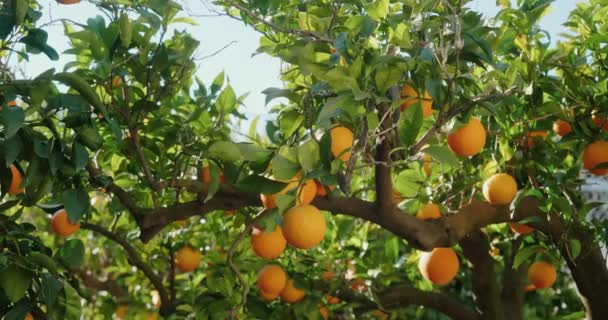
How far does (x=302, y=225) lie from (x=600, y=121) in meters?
0.96

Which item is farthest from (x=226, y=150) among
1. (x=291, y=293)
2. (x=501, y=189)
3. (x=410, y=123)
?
(x=291, y=293)

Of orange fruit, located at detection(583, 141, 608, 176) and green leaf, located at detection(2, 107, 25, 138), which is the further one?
orange fruit, located at detection(583, 141, 608, 176)

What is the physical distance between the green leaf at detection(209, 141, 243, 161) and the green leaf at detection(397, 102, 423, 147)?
11.5 inches

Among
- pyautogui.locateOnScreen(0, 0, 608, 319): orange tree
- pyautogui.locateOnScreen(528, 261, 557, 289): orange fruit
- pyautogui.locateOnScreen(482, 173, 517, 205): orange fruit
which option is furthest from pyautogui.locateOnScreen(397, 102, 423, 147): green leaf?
pyautogui.locateOnScreen(528, 261, 557, 289): orange fruit

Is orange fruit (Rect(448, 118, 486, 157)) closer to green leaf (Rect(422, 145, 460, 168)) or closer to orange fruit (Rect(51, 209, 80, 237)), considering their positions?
green leaf (Rect(422, 145, 460, 168))

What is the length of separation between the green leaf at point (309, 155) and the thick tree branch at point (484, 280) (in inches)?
48.0

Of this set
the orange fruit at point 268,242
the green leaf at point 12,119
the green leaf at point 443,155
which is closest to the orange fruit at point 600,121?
the green leaf at point 443,155

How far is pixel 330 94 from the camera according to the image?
4.76ft

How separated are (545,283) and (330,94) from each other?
983 mm

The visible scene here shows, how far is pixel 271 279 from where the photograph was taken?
2.02 meters

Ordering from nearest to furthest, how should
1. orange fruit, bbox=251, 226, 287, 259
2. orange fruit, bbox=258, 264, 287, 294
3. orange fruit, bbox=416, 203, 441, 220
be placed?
orange fruit, bbox=251, 226, 287, 259 → orange fruit, bbox=416, 203, 441, 220 → orange fruit, bbox=258, 264, 287, 294

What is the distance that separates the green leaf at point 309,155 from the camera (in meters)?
1.21

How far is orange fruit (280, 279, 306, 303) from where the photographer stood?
7.14 ft

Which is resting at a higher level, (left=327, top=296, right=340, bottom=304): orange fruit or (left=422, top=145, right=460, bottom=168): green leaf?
(left=327, top=296, right=340, bottom=304): orange fruit
